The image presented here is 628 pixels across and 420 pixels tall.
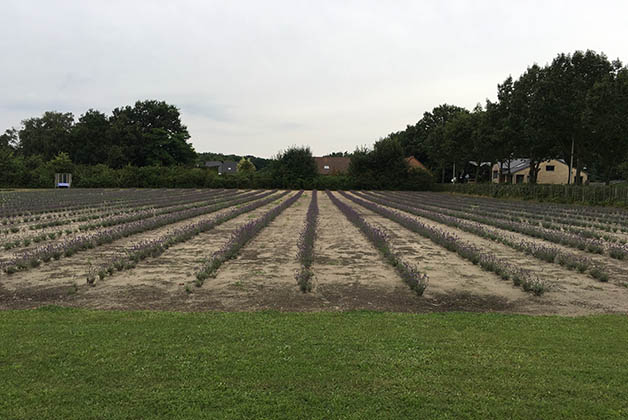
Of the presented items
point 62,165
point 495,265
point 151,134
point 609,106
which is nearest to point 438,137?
point 609,106

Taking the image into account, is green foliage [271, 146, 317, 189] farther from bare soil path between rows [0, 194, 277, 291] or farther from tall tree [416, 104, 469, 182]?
bare soil path between rows [0, 194, 277, 291]

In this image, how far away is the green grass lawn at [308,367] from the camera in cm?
335

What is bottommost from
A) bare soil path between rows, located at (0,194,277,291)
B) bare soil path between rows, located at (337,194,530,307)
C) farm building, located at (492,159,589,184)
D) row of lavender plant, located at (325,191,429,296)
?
bare soil path between rows, located at (0,194,277,291)

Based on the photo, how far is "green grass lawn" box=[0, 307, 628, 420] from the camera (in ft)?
11.0

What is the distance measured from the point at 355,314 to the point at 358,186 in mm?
65140

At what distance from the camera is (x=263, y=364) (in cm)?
409

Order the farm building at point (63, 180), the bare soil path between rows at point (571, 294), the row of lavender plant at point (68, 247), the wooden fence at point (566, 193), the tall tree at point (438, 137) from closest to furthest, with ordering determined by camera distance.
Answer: the bare soil path between rows at point (571, 294)
the row of lavender plant at point (68, 247)
the wooden fence at point (566, 193)
the tall tree at point (438, 137)
the farm building at point (63, 180)

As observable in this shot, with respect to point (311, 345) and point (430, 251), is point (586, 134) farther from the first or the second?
point (311, 345)

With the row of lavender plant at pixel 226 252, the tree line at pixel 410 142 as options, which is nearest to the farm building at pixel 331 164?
the tree line at pixel 410 142

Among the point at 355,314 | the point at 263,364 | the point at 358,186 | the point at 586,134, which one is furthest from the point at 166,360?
the point at 358,186

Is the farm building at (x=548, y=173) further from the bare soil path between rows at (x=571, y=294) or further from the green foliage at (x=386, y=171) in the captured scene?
the bare soil path between rows at (x=571, y=294)

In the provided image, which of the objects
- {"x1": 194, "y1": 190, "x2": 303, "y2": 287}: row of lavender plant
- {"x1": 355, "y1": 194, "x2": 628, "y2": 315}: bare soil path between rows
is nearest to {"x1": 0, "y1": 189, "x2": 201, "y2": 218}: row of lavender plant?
{"x1": 194, "y1": 190, "x2": 303, "y2": 287}: row of lavender plant

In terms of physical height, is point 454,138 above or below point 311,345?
above

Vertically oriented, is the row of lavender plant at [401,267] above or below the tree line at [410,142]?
below
